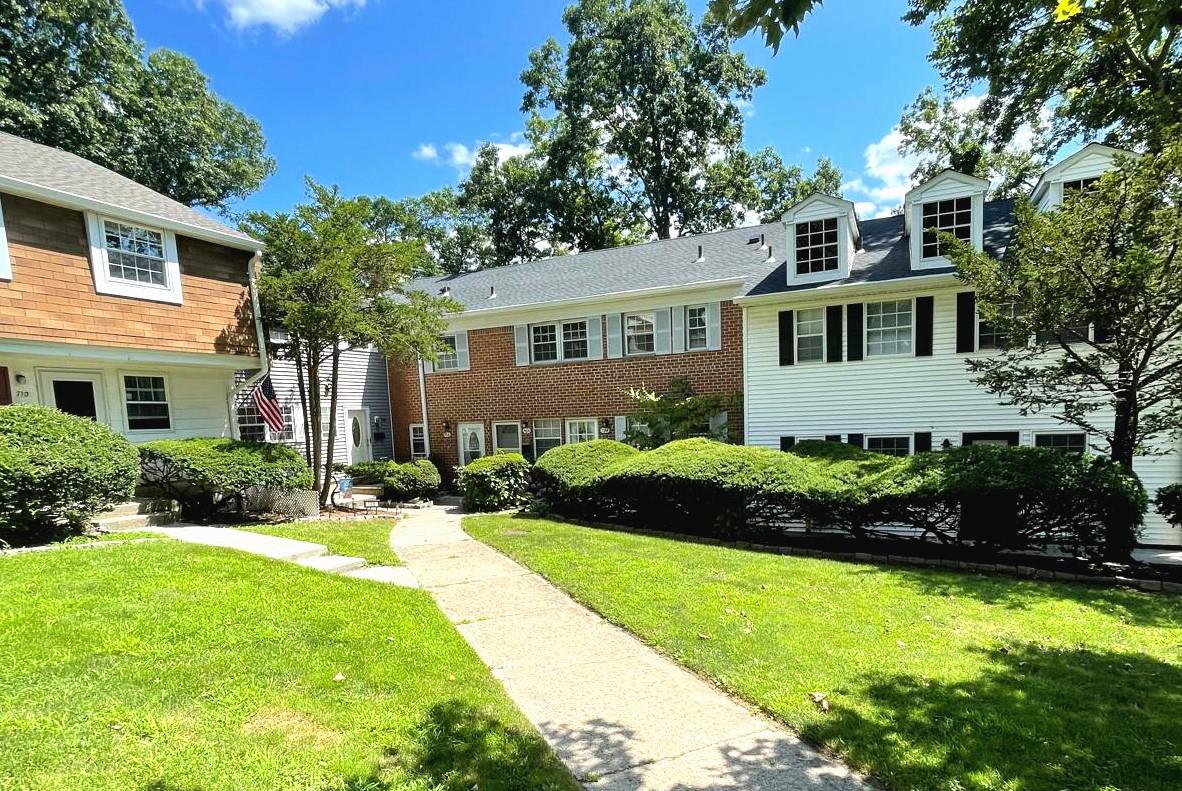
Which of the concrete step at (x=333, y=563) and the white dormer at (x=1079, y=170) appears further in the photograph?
the white dormer at (x=1079, y=170)

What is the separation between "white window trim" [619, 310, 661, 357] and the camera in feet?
46.6

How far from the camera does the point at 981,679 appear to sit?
3.82m

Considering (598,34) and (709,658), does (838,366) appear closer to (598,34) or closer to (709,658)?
(709,658)

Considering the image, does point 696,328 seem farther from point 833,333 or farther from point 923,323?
point 923,323

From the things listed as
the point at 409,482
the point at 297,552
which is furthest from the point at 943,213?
the point at 409,482

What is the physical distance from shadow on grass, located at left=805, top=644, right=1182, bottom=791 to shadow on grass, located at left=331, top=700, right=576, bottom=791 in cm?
156

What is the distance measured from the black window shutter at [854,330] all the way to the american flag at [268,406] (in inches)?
536

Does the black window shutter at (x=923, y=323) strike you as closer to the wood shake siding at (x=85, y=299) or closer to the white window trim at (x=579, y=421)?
the white window trim at (x=579, y=421)

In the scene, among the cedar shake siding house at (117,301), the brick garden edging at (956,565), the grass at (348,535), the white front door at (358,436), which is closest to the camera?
the brick garden edging at (956,565)

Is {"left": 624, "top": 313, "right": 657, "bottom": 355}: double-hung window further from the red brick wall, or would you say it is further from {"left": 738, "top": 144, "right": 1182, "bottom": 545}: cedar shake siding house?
{"left": 738, "top": 144, "right": 1182, "bottom": 545}: cedar shake siding house

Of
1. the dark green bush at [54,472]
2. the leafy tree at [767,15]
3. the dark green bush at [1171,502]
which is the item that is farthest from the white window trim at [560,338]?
the leafy tree at [767,15]

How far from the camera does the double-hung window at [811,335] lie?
12.3 metres

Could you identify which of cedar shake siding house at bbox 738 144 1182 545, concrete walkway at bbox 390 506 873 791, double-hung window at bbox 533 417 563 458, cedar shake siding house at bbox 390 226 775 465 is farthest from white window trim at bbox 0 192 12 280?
cedar shake siding house at bbox 738 144 1182 545

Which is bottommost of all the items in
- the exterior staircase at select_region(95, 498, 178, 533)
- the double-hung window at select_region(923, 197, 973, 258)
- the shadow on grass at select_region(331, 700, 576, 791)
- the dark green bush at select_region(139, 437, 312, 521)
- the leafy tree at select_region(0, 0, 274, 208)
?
the exterior staircase at select_region(95, 498, 178, 533)
